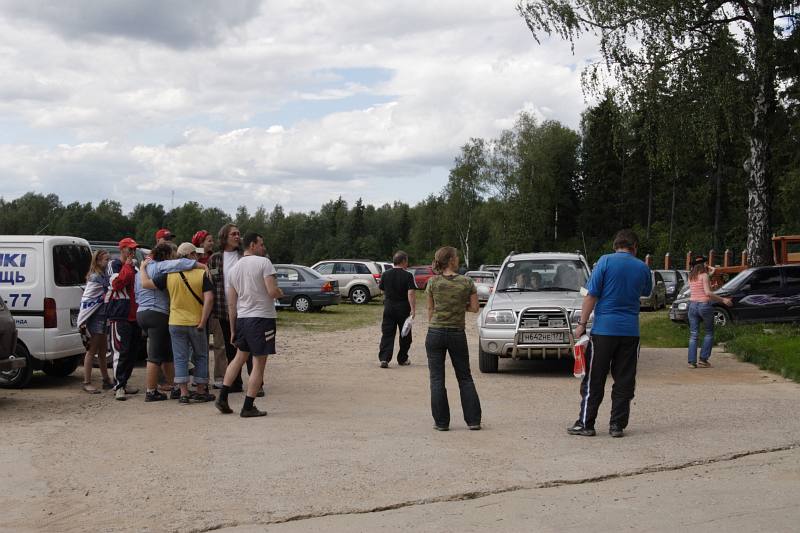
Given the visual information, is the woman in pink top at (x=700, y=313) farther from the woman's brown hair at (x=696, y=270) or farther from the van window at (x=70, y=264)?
the van window at (x=70, y=264)

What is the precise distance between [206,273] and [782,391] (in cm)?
726

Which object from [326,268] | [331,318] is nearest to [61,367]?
[331,318]

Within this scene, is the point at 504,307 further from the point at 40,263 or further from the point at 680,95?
the point at 680,95

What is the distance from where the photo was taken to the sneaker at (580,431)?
326 inches

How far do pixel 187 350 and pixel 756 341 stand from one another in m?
10.8

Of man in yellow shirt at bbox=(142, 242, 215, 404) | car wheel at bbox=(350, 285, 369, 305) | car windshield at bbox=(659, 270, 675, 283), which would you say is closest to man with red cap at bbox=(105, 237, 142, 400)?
man in yellow shirt at bbox=(142, 242, 215, 404)

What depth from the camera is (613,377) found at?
27.4ft

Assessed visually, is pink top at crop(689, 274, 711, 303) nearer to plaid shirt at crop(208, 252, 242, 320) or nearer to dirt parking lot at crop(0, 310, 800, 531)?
dirt parking lot at crop(0, 310, 800, 531)

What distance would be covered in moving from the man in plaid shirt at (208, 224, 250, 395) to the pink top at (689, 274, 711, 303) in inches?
292

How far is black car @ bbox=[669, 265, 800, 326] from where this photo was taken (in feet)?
69.4

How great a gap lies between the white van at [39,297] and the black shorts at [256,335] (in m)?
3.31

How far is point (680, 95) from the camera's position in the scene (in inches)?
960

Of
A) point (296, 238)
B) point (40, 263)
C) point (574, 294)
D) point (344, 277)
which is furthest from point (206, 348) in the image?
point (296, 238)

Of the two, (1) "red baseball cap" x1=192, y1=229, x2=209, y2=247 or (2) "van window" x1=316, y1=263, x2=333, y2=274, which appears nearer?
(1) "red baseball cap" x1=192, y1=229, x2=209, y2=247
